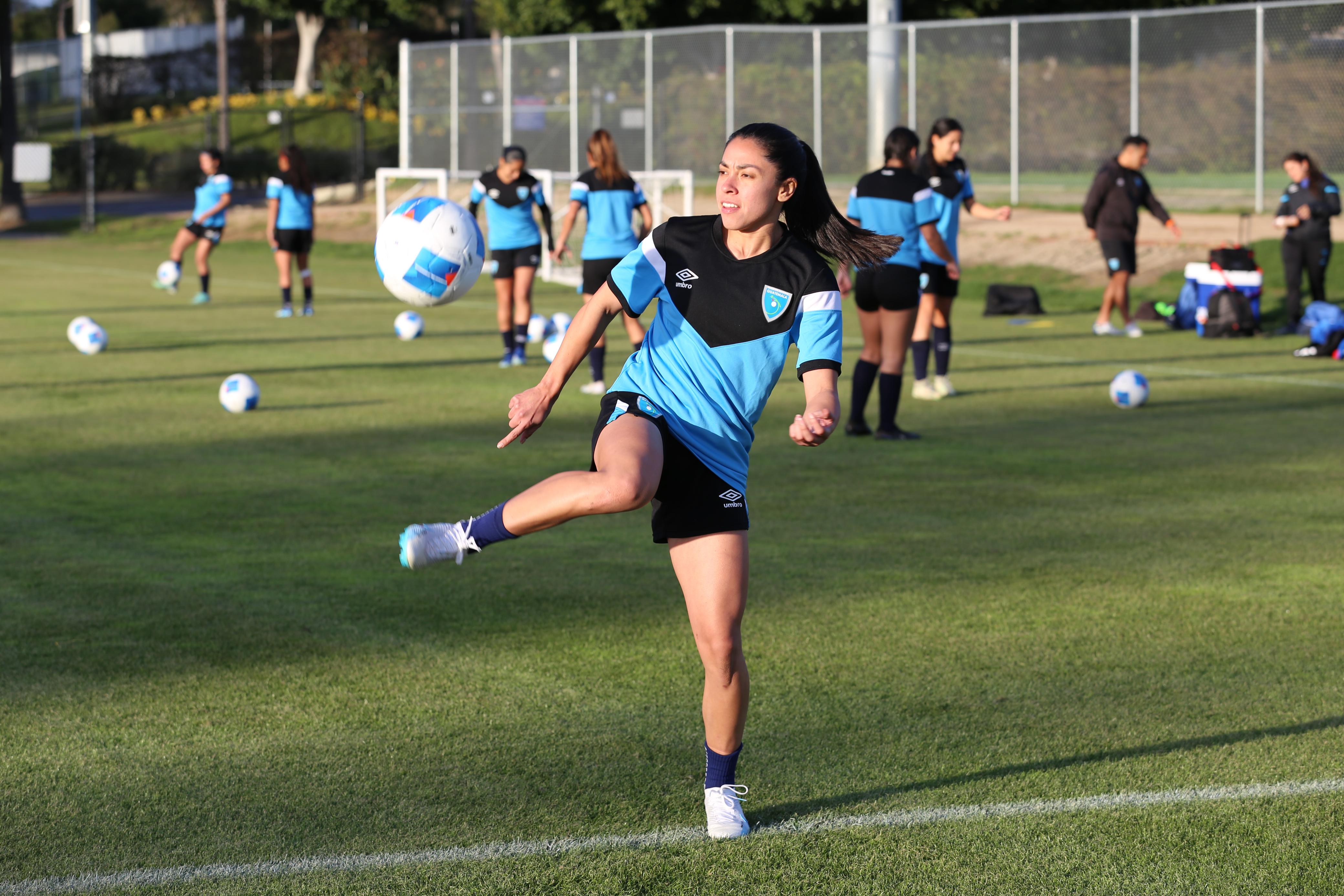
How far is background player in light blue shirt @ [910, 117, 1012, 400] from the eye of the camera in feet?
39.7

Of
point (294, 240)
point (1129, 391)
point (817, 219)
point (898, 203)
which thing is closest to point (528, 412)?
point (817, 219)

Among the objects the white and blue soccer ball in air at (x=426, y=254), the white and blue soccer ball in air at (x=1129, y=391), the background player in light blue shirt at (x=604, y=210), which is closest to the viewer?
the white and blue soccer ball in air at (x=426, y=254)

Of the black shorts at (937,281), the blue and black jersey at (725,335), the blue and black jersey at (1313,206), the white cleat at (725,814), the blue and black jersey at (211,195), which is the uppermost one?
the blue and black jersey at (211,195)

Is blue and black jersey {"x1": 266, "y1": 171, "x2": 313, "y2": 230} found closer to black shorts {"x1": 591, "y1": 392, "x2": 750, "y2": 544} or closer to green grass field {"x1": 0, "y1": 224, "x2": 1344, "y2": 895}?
green grass field {"x1": 0, "y1": 224, "x2": 1344, "y2": 895}

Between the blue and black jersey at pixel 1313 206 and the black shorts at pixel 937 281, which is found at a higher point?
the blue and black jersey at pixel 1313 206

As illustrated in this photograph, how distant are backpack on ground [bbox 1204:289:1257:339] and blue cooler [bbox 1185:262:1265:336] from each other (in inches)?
2.3

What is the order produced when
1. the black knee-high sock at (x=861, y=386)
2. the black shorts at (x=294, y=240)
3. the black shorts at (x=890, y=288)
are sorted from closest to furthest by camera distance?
the black shorts at (x=890, y=288) → the black knee-high sock at (x=861, y=386) → the black shorts at (x=294, y=240)

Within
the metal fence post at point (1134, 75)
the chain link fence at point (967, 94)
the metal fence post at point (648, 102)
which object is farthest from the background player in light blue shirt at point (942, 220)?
the metal fence post at point (648, 102)

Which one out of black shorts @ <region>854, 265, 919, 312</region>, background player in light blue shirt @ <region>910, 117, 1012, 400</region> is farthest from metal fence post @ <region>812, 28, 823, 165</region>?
black shorts @ <region>854, 265, 919, 312</region>

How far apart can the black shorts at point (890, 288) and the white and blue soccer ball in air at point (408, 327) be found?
777cm

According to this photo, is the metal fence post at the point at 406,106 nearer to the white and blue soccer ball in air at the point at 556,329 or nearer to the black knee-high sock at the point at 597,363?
the white and blue soccer ball in air at the point at 556,329

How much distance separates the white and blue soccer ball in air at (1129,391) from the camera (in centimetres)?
1273

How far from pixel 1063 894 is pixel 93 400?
11083 millimetres

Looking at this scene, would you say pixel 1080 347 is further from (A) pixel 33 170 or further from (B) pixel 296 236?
(A) pixel 33 170
